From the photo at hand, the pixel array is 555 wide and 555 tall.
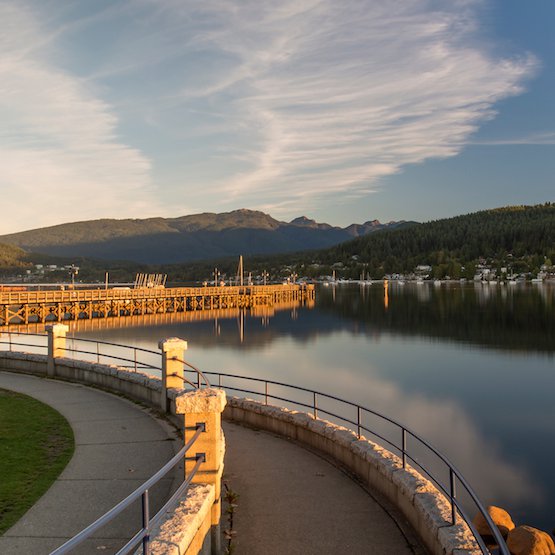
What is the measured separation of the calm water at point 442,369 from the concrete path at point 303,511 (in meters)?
9.60

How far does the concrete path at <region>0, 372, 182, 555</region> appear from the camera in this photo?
28.0 ft

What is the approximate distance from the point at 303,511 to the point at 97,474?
4.19 m

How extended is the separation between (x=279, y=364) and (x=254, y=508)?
41.5 meters

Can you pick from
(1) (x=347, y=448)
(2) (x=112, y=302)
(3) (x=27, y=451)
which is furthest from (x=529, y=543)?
(2) (x=112, y=302)

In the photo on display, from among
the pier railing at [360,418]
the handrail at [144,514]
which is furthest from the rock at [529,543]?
the handrail at [144,514]

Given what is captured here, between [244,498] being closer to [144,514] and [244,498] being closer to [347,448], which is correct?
[347,448]

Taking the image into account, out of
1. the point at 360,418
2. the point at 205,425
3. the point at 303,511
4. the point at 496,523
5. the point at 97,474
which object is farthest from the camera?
the point at 360,418

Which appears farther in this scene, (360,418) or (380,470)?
(360,418)

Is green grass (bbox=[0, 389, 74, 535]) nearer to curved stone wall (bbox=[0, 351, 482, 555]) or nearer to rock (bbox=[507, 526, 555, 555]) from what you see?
curved stone wall (bbox=[0, 351, 482, 555])

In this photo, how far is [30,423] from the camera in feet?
47.5

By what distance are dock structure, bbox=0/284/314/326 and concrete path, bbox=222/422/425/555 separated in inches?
2765

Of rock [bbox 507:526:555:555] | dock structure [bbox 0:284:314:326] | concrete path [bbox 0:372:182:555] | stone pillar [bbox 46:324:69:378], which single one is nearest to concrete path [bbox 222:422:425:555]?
concrete path [bbox 0:372:182:555]

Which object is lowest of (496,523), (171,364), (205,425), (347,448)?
(496,523)

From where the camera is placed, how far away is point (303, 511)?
1047 cm
